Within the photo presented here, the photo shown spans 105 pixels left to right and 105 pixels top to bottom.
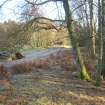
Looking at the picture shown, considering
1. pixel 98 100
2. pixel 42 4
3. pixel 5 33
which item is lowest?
pixel 98 100

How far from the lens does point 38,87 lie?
15.8m

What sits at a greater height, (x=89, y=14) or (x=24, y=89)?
(x=89, y=14)

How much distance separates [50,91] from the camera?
50.2 ft

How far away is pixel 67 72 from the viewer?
69.2ft

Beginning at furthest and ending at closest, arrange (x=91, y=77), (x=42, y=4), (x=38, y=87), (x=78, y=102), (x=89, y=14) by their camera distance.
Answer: (x=89, y=14) → (x=91, y=77) → (x=42, y=4) → (x=38, y=87) → (x=78, y=102)

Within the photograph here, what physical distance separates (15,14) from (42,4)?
1654mm

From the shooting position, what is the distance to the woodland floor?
13.7 m

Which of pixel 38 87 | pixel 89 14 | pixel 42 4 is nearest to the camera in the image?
pixel 38 87

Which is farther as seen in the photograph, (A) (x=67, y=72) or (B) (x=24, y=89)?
(A) (x=67, y=72)

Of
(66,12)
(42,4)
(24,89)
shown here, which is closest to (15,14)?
(42,4)

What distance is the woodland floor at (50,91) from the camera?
13.7 meters

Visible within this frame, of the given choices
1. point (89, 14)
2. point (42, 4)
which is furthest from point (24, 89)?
point (89, 14)

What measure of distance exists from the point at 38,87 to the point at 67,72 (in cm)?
552

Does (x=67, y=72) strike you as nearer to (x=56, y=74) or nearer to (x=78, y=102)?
(x=56, y=74)
